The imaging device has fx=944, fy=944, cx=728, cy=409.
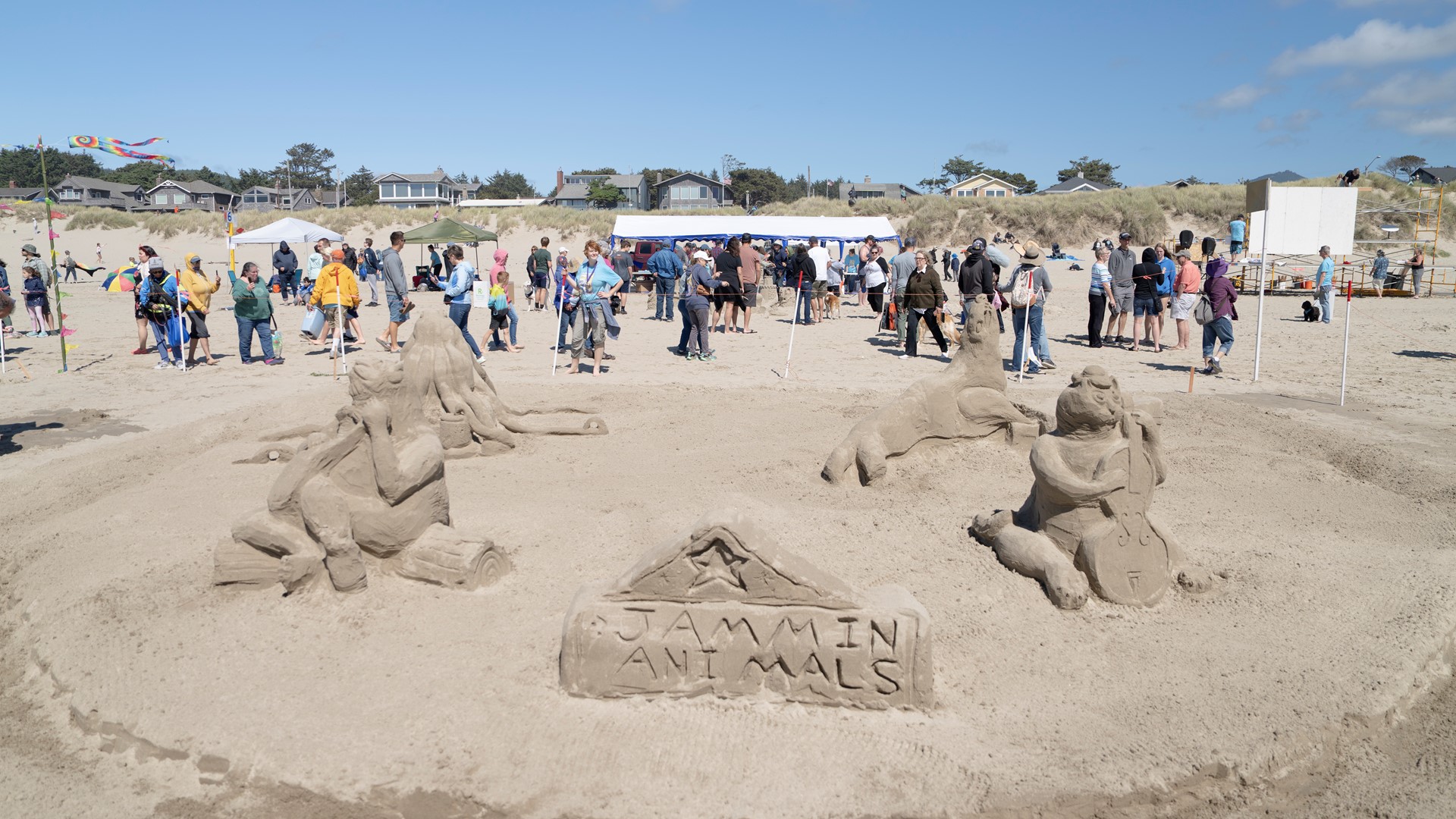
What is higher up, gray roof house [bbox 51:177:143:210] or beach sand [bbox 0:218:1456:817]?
gray roof house [bbox 51:177:143:210]

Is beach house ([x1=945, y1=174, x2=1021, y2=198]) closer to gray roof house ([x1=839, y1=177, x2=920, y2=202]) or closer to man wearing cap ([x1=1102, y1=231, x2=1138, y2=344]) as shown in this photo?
gray roof house ([x1=839, y1=177, x2=920, y2=202])

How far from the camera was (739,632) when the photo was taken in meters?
4.78

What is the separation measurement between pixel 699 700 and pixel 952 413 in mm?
4473

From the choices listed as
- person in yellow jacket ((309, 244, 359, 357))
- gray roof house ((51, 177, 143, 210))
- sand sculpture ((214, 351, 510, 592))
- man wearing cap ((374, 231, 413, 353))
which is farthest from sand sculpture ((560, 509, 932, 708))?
gray roof house ((51, 177, 143, 210))

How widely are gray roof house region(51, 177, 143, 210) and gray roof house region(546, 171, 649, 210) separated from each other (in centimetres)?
3119

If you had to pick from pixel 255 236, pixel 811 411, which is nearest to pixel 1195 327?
pixel 811 411

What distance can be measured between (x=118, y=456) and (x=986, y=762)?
8.84 meters

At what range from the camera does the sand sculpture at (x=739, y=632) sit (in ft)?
15.5

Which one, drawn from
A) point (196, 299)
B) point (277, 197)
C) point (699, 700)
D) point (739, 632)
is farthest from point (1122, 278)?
point (277, 197)

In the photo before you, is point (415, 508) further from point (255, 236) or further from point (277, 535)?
point (255, 236)

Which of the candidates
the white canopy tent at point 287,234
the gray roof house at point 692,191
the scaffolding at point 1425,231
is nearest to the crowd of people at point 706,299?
the white canopy tent at point 287,234

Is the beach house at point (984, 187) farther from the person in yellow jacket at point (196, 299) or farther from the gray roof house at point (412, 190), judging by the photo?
the person in yellow jacket at point (196, 299)

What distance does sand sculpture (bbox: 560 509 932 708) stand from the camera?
4711 millimetres

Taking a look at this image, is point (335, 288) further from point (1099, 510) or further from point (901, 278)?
point (1099, 510)
